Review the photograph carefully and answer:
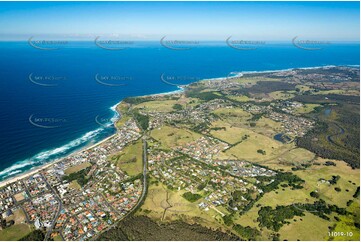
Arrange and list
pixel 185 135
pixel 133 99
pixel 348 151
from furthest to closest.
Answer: pixel 133 99 < pixel 185 135 < pixel 348 151

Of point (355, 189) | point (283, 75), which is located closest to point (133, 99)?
point (355, 189)

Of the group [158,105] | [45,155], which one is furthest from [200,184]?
Result: [158,105]

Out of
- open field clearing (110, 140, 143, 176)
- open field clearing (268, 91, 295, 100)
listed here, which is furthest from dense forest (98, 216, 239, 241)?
open field clearing (268, 91, 295, 100)

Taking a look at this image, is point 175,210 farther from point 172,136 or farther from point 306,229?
point 172,136

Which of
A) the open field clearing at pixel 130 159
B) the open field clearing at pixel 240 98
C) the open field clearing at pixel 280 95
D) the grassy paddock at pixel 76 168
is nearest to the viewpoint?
the grassy paddock at pixel 76 168

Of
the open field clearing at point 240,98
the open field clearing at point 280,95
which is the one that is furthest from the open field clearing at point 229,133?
the open field clearing at point 280,95

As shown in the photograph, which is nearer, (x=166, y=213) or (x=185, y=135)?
(x=166, y=213)

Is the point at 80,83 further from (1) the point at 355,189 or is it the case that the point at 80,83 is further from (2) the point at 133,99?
(1) the point at 355,189

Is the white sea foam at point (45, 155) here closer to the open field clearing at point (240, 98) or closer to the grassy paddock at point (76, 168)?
the grassy paddock at point (76, 168)
